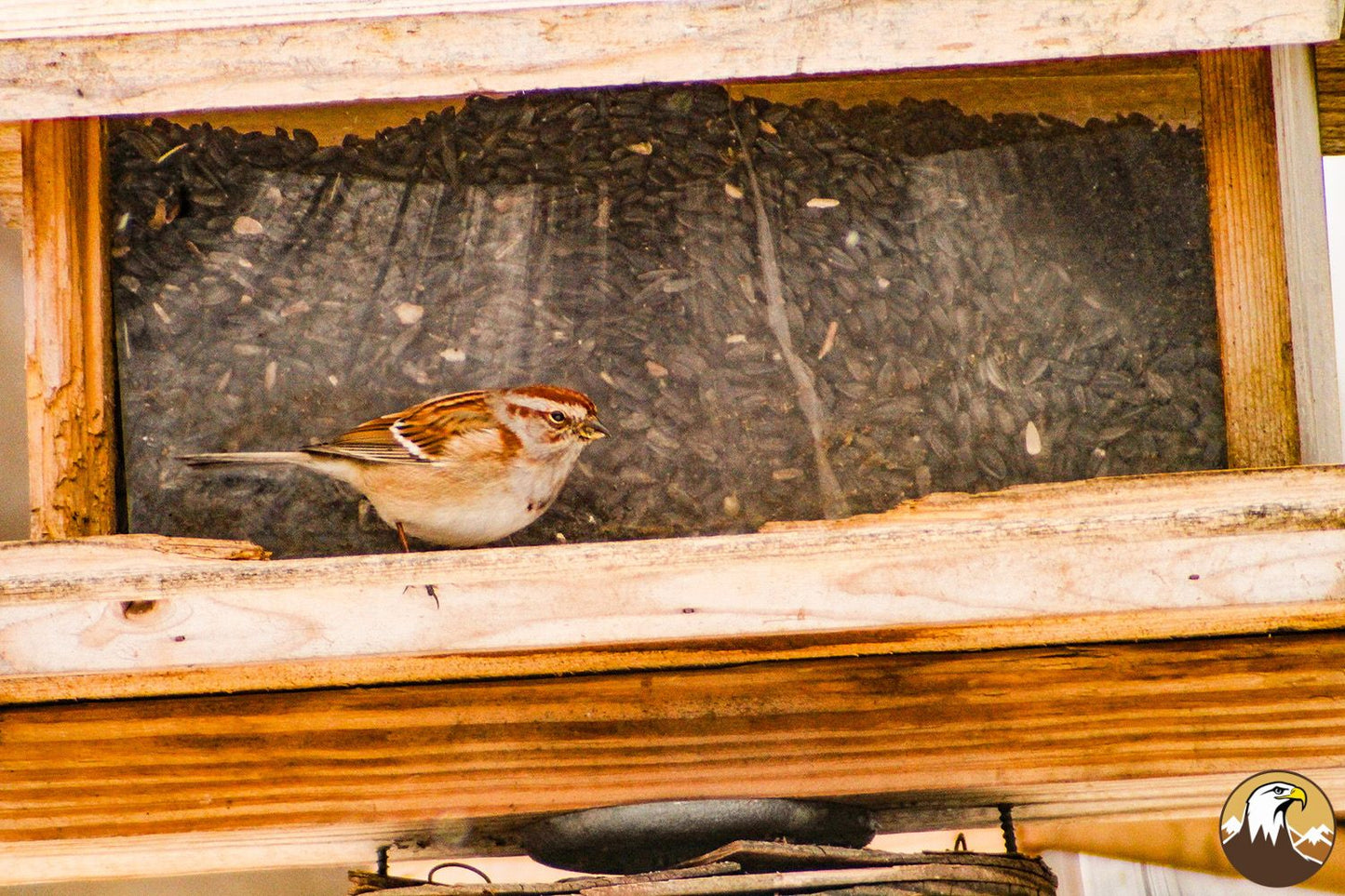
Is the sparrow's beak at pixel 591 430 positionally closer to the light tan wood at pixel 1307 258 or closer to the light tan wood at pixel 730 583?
the light tan wood at pixel 730 583

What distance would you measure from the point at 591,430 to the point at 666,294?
0.30 metres

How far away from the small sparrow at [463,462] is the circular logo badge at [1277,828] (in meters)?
1.25

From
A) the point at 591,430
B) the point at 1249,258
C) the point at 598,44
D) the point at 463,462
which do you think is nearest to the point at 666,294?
the point at 591,430

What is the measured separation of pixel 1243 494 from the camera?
185 cm

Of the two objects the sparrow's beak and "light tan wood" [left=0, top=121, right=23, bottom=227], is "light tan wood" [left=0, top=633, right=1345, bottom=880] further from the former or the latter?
"light tan wood" [left=0, top=121, right=23, bottom=227]

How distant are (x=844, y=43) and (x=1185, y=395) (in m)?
0.95

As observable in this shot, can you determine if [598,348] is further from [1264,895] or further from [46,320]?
[1264,895]

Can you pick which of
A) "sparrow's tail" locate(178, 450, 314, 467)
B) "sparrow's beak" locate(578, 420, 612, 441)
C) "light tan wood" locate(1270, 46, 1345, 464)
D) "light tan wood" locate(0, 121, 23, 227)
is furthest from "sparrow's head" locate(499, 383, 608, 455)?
"light tan wood" locate(1270, 46, 1345, 464)

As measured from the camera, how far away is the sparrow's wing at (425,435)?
7.89 ft

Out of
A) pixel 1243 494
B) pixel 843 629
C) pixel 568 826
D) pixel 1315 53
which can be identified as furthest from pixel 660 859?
pixel 1315 53

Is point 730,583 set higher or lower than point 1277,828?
higher

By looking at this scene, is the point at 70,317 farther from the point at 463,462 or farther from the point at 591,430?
the point at 591,430

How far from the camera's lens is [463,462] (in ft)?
7.97

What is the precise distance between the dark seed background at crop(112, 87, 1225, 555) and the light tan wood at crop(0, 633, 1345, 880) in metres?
0.33
